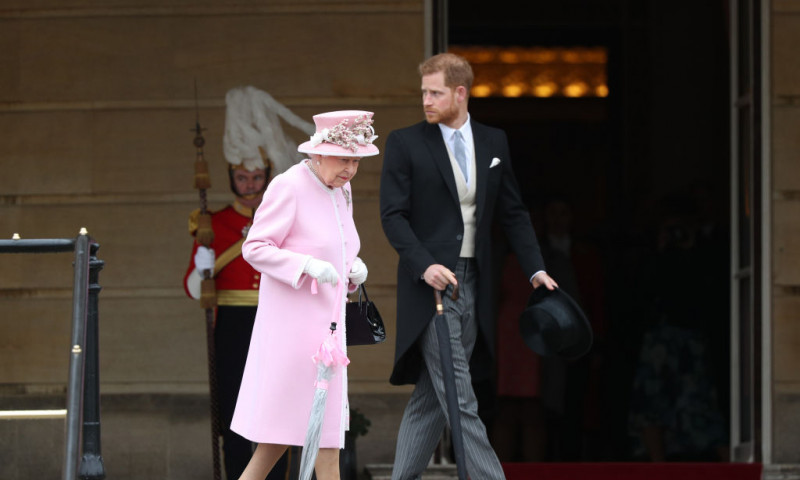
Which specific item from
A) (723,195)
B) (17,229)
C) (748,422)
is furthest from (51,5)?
(723,195)

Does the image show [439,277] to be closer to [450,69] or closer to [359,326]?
[359,326]

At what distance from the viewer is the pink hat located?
18.6 feet

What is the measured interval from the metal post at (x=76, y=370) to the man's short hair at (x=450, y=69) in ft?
5.65

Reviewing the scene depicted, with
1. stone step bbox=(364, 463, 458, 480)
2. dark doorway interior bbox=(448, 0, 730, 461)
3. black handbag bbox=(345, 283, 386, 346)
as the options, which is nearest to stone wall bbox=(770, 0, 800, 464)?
dark doorway interior bbox=(448, 0, 730, 461)

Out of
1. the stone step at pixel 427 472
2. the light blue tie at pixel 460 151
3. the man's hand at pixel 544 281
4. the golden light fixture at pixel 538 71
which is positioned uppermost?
the golden light fixture at pixel 538 71

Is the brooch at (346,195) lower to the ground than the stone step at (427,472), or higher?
higher

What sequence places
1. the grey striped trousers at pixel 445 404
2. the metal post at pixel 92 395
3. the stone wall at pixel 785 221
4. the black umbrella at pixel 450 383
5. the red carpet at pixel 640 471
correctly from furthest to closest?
the stone wall at pixel 785 221
the red carpet at pixel 640 471
the grey striped trousers at pixel 445 404
the black umbrella at pixel 450 383
the metal post at pixel 92 395

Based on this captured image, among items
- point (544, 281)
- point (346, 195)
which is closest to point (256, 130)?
point (346, 195)

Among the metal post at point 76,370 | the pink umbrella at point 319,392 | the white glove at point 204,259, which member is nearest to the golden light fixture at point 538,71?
the white glove at point 204,259

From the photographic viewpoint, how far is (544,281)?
6.36 m

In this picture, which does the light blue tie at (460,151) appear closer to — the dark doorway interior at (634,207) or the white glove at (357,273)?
the white glove at (357,273)

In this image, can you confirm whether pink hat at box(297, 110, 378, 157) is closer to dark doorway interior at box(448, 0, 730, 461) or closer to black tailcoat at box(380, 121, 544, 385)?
black tailcoat at box(380, 121, 544, 385)

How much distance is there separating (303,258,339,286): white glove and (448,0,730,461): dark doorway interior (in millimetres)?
4013

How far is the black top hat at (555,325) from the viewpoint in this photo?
248 inches
